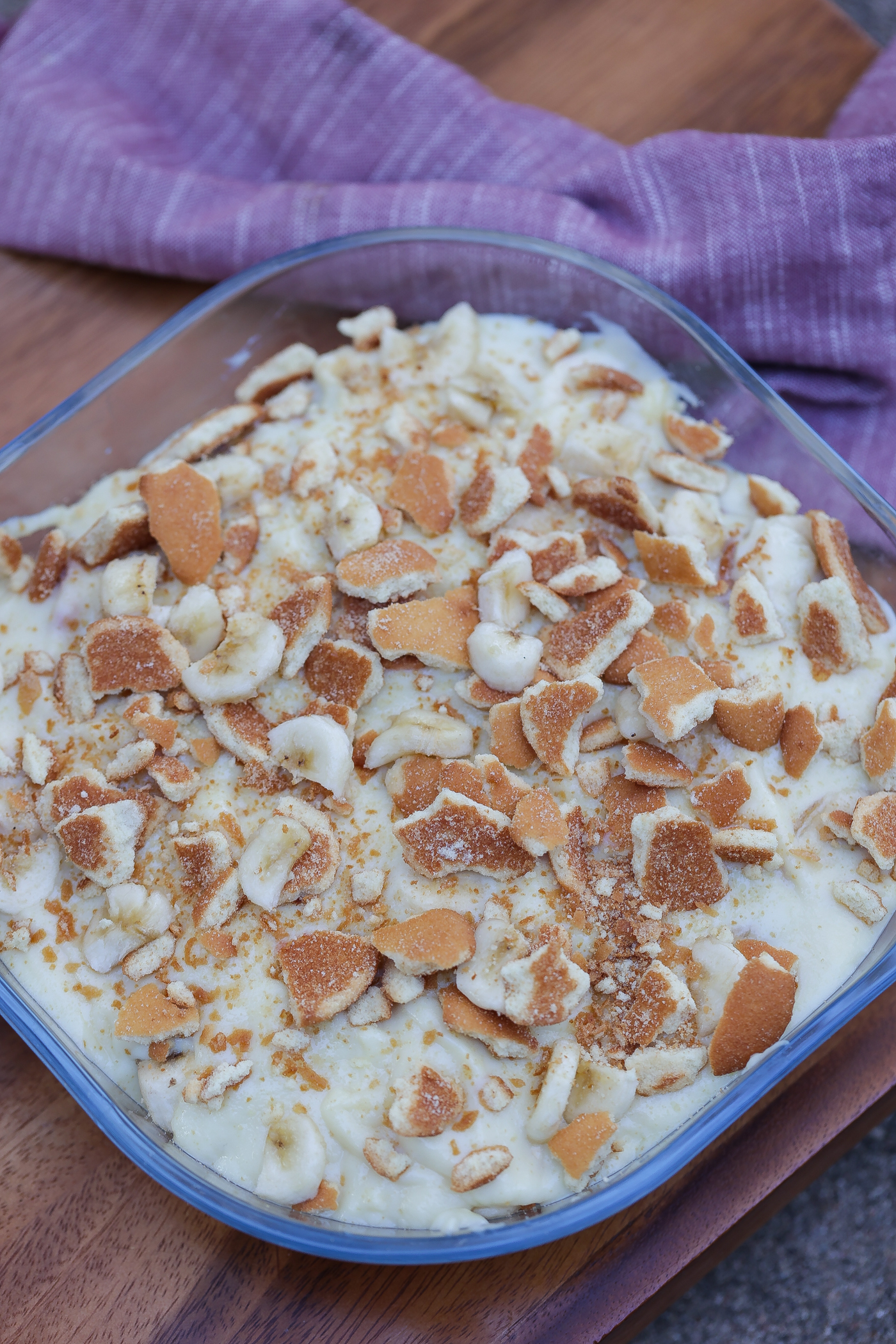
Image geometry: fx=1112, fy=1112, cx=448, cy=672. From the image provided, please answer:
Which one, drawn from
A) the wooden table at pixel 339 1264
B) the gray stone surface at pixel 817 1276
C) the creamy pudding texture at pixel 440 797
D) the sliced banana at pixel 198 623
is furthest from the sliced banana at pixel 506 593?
the gray stone surface at pixel 817 1276

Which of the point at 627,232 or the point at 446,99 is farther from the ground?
the point at 446,99

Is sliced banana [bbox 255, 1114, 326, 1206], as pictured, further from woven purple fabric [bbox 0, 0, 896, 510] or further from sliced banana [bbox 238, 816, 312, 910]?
woven purple fabric [bbox 0, 0, 896, 510]

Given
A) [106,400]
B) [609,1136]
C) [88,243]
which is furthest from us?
[88,243]

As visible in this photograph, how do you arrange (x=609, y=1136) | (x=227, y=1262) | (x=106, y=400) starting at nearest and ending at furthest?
(x=609, y=1136) → (x=227, y=1262) → (x=106, y=400)

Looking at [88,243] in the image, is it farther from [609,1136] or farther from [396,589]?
[609,1136]

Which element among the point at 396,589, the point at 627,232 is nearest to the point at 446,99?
the point at 627,232

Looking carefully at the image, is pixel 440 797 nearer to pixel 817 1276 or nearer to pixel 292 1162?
Result: pixel 292 1162

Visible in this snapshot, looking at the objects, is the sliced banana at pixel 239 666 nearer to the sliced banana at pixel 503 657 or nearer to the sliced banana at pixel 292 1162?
the sliced banana at pixel 503 657
